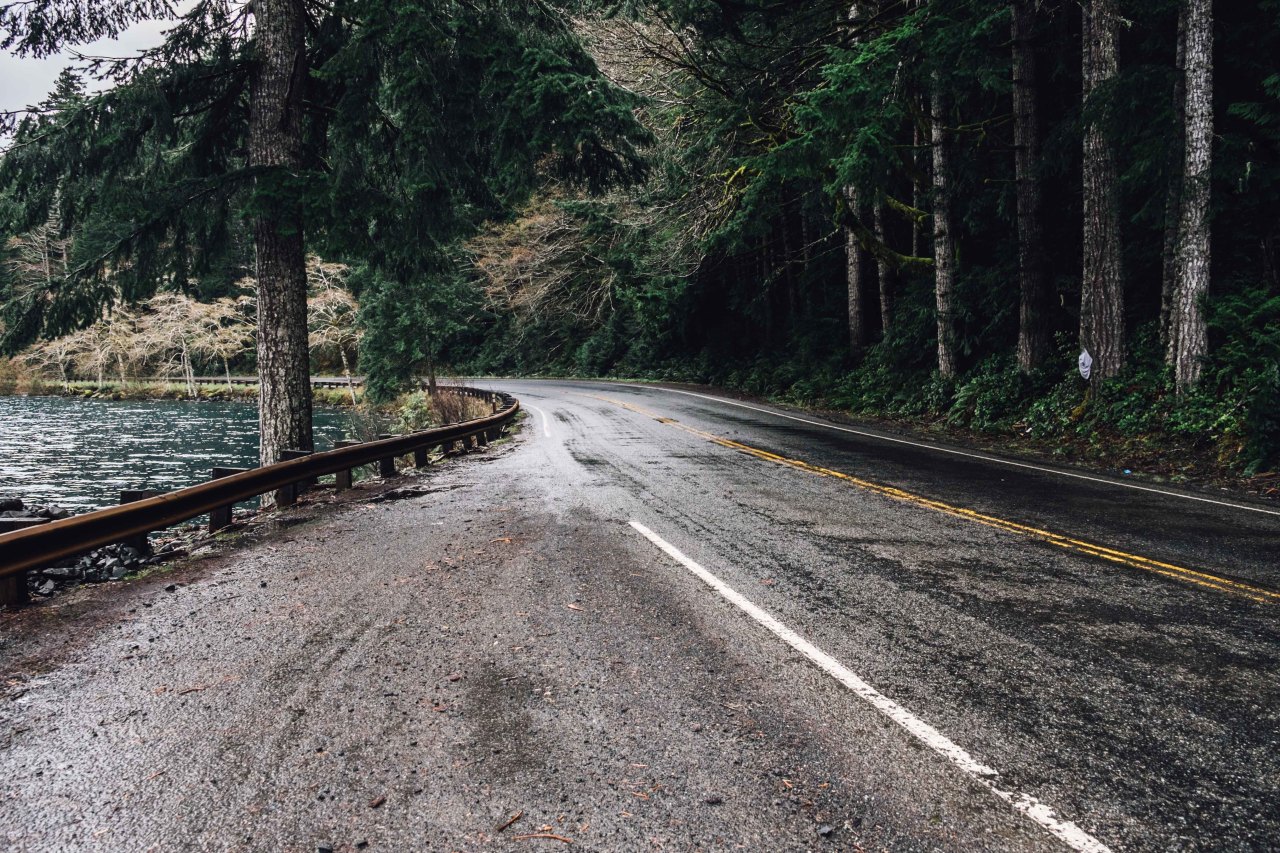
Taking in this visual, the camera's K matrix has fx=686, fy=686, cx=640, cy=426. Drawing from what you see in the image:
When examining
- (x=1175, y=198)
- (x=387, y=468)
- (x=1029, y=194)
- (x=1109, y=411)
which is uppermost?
(x=1029, y=194)

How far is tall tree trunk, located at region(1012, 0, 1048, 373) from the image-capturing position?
1459 cm

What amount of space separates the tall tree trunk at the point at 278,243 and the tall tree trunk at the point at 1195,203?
13756 millimetres

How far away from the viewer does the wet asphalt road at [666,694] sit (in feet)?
8.61

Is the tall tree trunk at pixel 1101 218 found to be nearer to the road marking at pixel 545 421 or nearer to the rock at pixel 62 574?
the road marking at pixel 545 421

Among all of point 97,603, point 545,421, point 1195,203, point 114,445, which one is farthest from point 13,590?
point 114,445

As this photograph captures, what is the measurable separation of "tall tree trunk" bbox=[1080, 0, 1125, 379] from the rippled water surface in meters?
19.0

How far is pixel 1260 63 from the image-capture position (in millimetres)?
11680

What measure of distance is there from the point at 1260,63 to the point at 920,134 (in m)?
8.75

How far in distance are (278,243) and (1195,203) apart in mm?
14331

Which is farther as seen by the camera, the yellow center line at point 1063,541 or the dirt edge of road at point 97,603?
the yellow center line at point 1063,541

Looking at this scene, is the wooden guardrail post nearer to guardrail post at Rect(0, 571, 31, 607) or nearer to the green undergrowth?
guardrail post at Rect(0, 571, 31, 607)

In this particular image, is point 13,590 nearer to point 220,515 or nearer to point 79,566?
point 79,566

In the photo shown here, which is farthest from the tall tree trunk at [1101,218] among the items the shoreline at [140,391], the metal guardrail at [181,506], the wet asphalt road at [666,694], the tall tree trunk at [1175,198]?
the shoreline at [140,391]

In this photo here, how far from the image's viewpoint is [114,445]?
2428 cm
